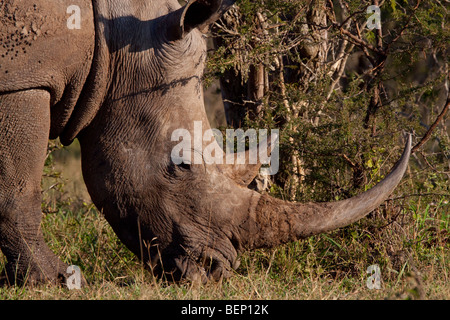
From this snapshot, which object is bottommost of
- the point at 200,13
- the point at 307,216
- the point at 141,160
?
Result: the point at 307,216

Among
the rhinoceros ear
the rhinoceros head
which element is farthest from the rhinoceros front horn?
the rhinoceros ear

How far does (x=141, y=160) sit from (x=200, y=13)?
102 centimetres

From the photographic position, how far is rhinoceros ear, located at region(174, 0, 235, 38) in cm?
464

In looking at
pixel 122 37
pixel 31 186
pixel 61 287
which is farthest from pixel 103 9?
pixel 61 287

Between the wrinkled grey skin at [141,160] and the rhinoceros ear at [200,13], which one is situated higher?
the rhinoceros ear at [200,13]

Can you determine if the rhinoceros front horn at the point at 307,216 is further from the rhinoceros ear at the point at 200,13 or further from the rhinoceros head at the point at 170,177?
the rhinoceros ear at the point at 200,13

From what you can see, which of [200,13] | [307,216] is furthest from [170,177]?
[200,13]

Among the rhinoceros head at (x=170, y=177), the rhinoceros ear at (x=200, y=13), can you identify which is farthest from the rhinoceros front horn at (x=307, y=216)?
the rhinoceros ear at (x=200, y=13)

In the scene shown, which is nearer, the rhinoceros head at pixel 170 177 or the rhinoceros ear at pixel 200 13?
the rhinoceros ear at pixel 200 13

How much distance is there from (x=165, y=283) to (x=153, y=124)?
1.06 m

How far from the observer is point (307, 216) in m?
4.77

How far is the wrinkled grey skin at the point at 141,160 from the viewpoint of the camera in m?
4.69

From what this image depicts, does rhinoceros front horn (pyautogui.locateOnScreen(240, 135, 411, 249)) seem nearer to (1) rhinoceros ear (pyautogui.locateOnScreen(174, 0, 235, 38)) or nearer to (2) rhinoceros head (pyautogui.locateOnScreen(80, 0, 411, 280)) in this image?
(2) rhinoceros head (pyautogui.locateOnScreen(80, 0, 411, 280))

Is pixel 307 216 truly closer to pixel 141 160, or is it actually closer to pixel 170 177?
pixel 170 177
